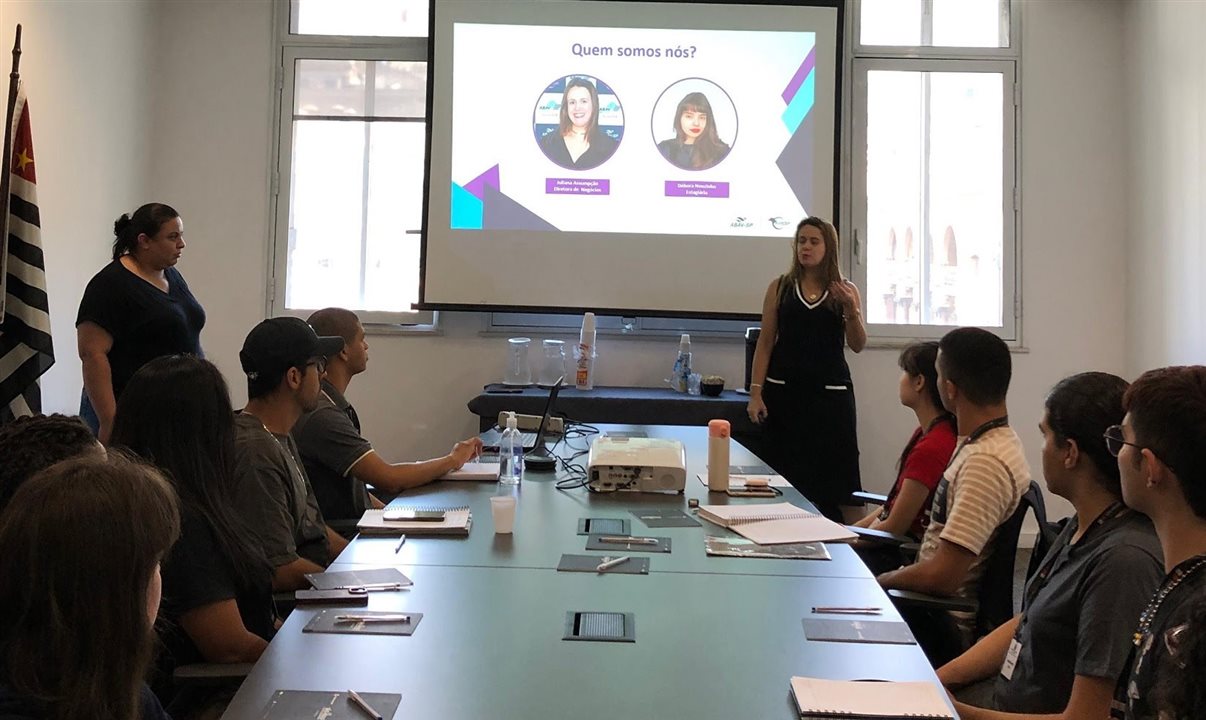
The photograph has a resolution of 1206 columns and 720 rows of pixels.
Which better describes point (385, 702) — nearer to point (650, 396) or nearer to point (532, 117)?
point (650, 396)

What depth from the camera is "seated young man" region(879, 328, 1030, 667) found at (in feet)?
6.17

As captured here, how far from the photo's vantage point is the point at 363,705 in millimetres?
1048

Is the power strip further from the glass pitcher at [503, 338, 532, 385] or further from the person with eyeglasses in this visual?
the person with eyeglasses

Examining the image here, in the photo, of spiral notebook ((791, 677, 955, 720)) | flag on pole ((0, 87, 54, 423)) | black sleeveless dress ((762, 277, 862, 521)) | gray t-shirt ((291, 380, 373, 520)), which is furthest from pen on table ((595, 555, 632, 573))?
flag on pole ((0, 87, 54, 423))

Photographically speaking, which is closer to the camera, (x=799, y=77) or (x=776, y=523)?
(x=776, y=523)

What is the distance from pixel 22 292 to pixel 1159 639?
11.4ft

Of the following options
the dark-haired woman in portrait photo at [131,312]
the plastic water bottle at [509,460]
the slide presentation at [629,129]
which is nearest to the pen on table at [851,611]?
the plastic water bottle at [509,460]

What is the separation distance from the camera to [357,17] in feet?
15.5

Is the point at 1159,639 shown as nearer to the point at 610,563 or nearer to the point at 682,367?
the point at 610,563

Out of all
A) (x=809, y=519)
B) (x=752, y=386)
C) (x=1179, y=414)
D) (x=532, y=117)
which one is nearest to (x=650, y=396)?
(x=752, y=386)

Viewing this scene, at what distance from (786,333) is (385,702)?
281cm

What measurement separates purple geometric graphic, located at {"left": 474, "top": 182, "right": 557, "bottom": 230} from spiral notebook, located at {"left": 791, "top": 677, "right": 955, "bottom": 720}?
3.62 meters

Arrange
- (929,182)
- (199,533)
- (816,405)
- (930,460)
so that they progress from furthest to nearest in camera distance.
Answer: (929,182)
(816,405)
(930,460)
(199,533)

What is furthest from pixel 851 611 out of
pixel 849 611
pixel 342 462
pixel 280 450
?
pixel 342 462
